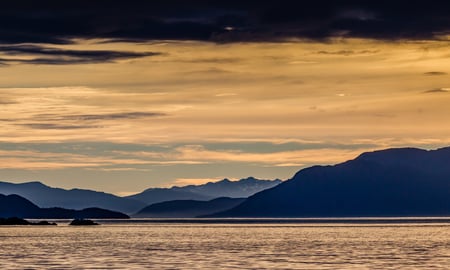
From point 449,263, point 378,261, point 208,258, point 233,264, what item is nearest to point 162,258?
point 208,258

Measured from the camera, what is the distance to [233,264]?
3762 inches

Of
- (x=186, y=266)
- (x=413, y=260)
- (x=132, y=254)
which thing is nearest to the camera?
(x=186, y=266)

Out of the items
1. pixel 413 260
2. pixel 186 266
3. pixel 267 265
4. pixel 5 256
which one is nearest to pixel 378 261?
pixel 413 260

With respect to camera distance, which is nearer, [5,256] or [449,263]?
[449,263]

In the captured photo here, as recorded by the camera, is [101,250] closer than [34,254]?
No

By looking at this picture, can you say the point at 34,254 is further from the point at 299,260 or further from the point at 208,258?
the point at 299,260

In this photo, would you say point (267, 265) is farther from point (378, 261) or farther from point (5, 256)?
point (5, 256)

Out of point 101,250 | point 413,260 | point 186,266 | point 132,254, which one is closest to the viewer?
point 186,266

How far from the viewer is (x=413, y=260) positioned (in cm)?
10038

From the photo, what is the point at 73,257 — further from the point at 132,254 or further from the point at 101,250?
the point at 101,250

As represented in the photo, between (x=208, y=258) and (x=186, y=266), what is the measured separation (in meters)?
12.3

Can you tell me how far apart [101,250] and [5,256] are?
1542cm

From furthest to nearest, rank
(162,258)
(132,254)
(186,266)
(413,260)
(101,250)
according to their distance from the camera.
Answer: (101,250), (132,254), (162,258), (413,260), (186,266)

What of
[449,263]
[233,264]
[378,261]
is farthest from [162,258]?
[449,263]
